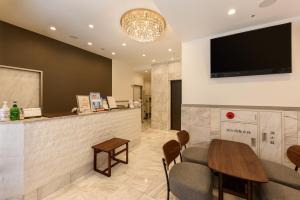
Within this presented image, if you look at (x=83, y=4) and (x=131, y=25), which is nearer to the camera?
(x=83, y=4)

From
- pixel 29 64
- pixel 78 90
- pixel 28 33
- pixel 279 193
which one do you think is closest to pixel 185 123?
pixel 279 193

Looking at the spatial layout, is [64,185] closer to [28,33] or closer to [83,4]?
[83,4]

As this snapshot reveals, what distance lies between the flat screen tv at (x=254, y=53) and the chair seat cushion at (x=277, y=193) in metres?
1.69

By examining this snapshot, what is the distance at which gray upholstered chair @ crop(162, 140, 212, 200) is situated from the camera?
1.36 meters

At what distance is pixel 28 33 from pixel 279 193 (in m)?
5.12

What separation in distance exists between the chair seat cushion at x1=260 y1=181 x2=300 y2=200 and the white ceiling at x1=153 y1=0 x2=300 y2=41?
2.22m

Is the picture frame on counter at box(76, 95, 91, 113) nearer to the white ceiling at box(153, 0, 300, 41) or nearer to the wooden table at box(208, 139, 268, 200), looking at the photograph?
the white ceiling at box(153, 0, 300, 41)

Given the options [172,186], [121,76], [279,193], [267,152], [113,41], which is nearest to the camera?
[279,193]

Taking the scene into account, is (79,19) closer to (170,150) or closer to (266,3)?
(170,150)

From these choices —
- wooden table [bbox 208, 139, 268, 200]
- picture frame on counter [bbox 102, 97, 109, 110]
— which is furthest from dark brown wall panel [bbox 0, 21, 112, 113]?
wooden table [bbox 208, 139, 268, 200]

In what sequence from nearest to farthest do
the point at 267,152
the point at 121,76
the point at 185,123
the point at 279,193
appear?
the point at 279,193, the point at 267,152, the point at 185,123, the point at 121,76

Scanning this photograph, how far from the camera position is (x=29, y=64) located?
3090mm

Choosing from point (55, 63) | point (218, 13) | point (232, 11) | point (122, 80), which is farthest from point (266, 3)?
point (122, 80)

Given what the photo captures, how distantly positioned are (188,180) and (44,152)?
196 centimetres
